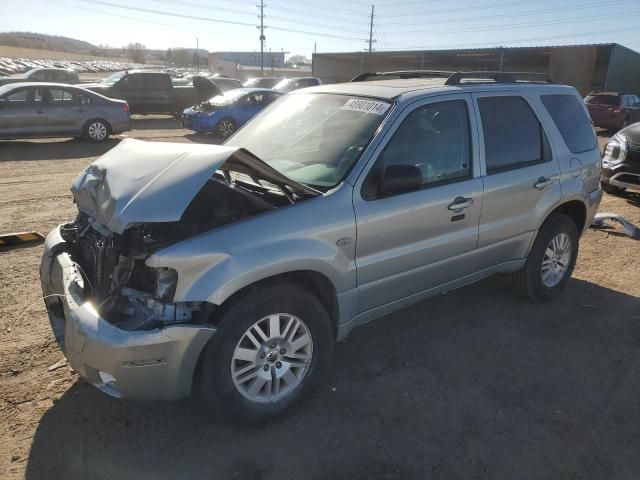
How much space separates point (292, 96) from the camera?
13.6 feet

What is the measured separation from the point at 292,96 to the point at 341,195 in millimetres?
1597

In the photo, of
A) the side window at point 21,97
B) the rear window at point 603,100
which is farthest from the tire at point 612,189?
the rear window at point 603,100

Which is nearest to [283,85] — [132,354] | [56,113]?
[56,113]

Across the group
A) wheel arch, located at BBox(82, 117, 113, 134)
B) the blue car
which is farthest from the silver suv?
the blue car

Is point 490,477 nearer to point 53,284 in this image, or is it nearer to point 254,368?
point 254,368

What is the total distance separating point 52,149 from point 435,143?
37.0 feet

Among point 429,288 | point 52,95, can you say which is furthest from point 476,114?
point 52,95

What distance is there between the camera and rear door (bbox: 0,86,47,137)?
11.6 m

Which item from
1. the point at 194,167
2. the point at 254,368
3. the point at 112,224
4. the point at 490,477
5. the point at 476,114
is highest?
the point at 476,114

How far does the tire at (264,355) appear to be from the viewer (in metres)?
2.56

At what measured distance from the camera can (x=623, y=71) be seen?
29875mm

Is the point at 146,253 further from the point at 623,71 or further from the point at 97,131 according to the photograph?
the point at 623,71

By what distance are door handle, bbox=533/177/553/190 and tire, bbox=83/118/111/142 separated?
11.9 meters

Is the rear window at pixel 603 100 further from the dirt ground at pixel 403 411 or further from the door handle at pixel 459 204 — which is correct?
the door handle at pixel 459 204
